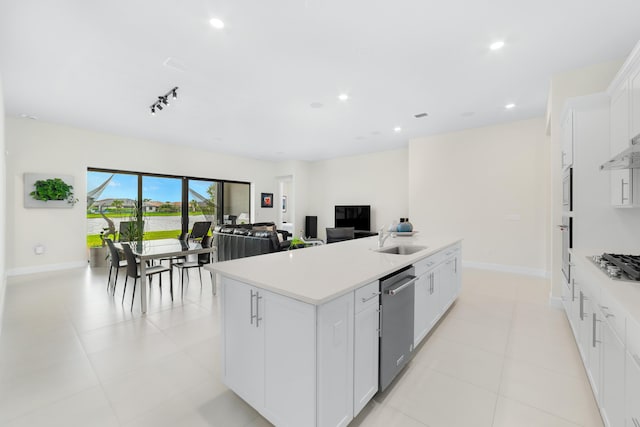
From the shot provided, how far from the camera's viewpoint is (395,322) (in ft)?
6.21

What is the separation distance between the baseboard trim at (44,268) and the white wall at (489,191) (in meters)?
7.35

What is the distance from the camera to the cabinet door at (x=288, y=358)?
133 cm

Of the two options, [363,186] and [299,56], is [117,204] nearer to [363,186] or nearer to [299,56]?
[299,56]

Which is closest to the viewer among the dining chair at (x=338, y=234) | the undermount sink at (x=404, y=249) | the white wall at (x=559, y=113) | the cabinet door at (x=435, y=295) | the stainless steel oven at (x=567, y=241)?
the cabinet door at (x=435, y=295)

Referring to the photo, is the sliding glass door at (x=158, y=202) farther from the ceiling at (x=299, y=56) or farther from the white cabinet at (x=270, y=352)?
the white cabinet at (x=270, y=352)

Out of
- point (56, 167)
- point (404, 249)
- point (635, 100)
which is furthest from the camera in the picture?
point (56, 167)

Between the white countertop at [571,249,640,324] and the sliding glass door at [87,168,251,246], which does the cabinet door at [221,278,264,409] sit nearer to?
the white countertop at [571,249,640,324]

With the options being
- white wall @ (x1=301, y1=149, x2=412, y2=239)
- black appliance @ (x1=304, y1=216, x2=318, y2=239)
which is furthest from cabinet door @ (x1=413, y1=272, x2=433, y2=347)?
black appliance @ (x1=304, y1=216, x2=318, y2=239)

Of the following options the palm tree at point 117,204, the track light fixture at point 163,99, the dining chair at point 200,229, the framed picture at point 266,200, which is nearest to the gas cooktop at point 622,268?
the track light fixture at point 163,99

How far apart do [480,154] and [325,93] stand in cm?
364

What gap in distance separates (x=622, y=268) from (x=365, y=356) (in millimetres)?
1602

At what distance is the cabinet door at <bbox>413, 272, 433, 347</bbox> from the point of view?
2.28 metres

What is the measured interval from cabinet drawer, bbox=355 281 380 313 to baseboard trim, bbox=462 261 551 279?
4811 mm

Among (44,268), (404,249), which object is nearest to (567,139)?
(404,249)
